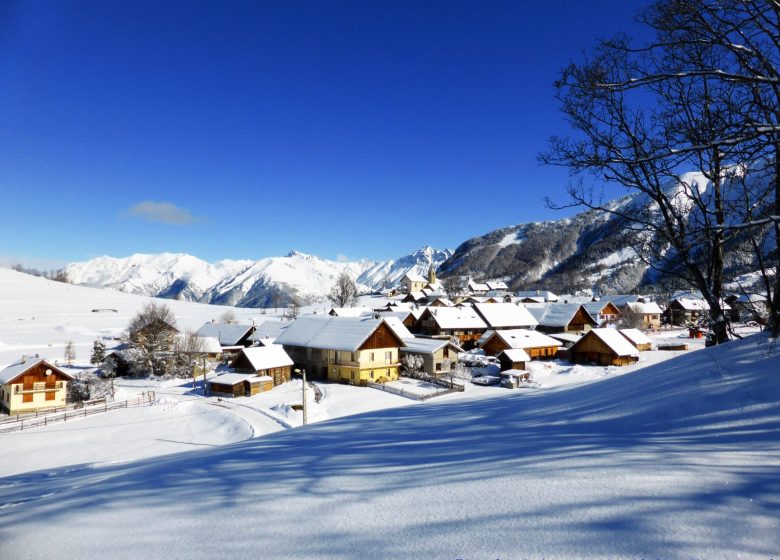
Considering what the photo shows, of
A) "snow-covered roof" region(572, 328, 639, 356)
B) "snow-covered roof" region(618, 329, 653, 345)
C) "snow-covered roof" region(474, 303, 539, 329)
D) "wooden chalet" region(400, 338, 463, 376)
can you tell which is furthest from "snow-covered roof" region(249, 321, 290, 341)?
"snow-covered roof" region(618, 329, 653, 345)

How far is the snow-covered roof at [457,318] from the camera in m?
58.8

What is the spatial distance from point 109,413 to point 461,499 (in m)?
35.4

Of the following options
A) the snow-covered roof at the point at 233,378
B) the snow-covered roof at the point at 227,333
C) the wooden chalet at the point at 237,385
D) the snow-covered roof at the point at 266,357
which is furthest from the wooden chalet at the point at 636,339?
the snow-covered roof at the point at 227,333

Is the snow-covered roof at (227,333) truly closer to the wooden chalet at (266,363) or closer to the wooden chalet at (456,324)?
the wooden chalet at (266,363)

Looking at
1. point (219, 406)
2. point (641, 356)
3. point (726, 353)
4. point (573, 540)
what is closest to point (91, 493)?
point (573, 540)

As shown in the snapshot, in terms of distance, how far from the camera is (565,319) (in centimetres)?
6225

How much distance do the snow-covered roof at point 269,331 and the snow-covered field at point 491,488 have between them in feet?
162

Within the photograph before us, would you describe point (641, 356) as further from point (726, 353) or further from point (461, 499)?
point (461, 499)

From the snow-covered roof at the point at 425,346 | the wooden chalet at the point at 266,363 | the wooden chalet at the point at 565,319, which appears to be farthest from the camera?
the wooden chalet at the point at 565,319

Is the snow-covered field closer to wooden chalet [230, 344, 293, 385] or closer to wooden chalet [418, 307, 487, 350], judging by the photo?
wooden chalet [230, 344, 293, 385]

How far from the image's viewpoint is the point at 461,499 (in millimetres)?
3889

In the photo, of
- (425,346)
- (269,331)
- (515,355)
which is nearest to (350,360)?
(425,346)

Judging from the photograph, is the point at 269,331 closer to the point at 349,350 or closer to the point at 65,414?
the point at 349,350

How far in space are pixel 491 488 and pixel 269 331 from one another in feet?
187
